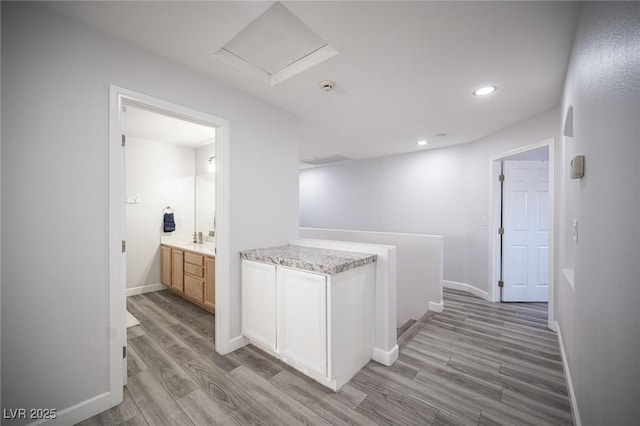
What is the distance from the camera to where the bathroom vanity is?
5.84 ft

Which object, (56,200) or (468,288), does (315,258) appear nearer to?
(56,200)

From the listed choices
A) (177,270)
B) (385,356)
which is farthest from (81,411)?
(177,270)

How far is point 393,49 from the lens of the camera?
5.74ft

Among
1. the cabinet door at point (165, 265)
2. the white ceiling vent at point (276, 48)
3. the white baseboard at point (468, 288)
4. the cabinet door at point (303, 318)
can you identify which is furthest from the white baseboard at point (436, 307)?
the cabinet door at point (165, 265)

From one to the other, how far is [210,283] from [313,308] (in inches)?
72.4

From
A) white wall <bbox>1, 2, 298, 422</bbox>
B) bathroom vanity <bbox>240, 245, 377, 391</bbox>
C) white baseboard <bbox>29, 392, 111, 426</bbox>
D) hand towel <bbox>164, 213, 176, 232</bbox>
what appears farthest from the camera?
hand towel <bbox>164, 213, 176, 232</bbox>

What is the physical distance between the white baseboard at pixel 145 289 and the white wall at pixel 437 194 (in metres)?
3.78

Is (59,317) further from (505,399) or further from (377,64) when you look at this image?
(505,399)

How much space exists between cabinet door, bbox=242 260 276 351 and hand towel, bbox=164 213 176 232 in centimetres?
257

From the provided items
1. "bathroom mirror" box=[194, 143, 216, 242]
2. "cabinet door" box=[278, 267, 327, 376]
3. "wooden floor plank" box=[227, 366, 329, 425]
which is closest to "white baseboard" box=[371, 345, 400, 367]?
"cabinet door" box=[278, 267, 327, 376]

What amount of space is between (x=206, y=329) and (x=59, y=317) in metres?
1.48

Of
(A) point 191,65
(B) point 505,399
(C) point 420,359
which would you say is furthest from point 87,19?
(B) point 505,399

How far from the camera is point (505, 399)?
1.73 meters

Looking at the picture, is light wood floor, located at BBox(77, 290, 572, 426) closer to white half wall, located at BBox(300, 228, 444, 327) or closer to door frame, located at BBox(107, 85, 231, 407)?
door frame, located at BBox(107, 85, 231, 407)
